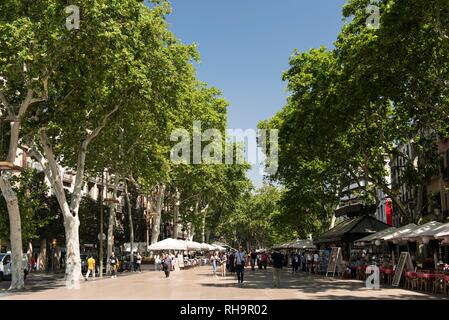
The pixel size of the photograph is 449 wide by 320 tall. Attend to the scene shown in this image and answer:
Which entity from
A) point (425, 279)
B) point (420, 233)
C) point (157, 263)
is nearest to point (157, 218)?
point (157, 263)

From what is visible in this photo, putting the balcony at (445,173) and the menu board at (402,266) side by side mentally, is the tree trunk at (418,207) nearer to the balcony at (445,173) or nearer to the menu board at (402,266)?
the menu board at (402,266)

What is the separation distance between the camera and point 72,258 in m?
26.2

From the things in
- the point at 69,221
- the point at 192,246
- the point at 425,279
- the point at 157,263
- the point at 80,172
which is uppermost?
the point at 80,172

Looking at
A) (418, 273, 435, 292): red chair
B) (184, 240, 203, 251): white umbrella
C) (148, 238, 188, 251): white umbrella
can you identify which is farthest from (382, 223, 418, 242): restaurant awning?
(184, 240, 203, 251): white umbrella

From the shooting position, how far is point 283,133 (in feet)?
109

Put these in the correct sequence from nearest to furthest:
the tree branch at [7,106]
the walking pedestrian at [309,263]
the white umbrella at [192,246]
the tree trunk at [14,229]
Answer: the tree branch at [7,106]
the tree trunk at [14,229]
the walking pedestrian at [309,263]
the white umbrella at [192,246]

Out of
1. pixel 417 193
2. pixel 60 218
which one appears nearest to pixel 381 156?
pixel 417 193

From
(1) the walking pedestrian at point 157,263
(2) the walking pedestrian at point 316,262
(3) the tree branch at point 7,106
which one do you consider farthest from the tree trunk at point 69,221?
(1) the walking pedestrian at point 157,263

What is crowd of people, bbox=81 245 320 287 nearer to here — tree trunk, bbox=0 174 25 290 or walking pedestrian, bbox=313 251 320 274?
walking pedestrian, bbox=313 251 320 274

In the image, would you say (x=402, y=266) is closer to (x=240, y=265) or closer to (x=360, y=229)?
(x=240, y=265)

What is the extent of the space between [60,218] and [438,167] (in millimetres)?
33681

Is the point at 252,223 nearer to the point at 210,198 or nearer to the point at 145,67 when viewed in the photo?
the point at 210,198

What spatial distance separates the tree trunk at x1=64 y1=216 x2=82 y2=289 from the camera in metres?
26.0

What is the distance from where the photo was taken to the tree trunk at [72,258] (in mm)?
25953
